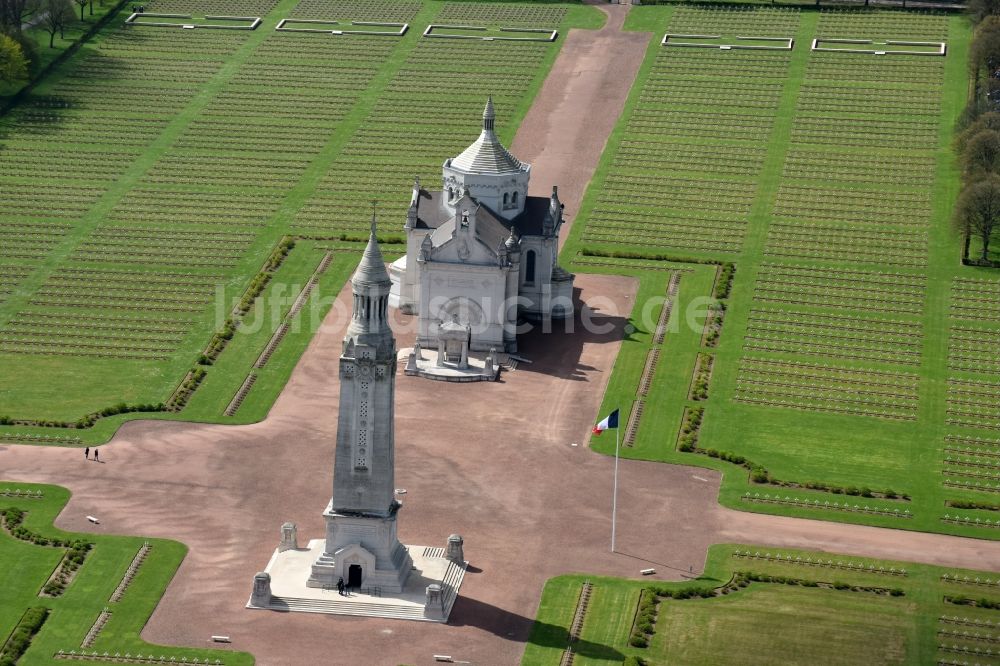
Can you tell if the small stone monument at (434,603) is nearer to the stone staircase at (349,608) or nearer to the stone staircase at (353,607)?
the stone staircase at (353,607)

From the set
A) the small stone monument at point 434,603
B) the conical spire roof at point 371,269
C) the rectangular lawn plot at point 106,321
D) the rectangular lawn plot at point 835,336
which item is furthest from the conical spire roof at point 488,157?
Answer: the small stone monument at point 434,603

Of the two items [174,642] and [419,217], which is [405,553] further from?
[419,217]

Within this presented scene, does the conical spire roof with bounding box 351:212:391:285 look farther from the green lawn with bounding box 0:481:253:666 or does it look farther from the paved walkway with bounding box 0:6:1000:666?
the green lawn with bounding box 0:481:253:666

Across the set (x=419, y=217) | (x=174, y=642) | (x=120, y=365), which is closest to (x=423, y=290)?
(x=419, y=217)

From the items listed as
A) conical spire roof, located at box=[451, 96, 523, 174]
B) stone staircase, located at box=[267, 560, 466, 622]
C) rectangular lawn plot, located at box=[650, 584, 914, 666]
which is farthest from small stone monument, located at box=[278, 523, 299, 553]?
conical spire roof, located at box=[451, 96, 523, 174]

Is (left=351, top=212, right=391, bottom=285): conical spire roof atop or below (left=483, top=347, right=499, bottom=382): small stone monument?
atop

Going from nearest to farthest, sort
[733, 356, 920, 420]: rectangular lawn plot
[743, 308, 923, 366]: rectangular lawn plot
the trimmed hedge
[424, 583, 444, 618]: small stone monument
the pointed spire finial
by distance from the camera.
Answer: the trimmed hedge, [424, 583, 444, 618]: small stone monument, [733, 356, 920, 420]: rectangular lawn plot, the pointed spire finial, [743, 308, 923, 366]: rectangular lawn plot
